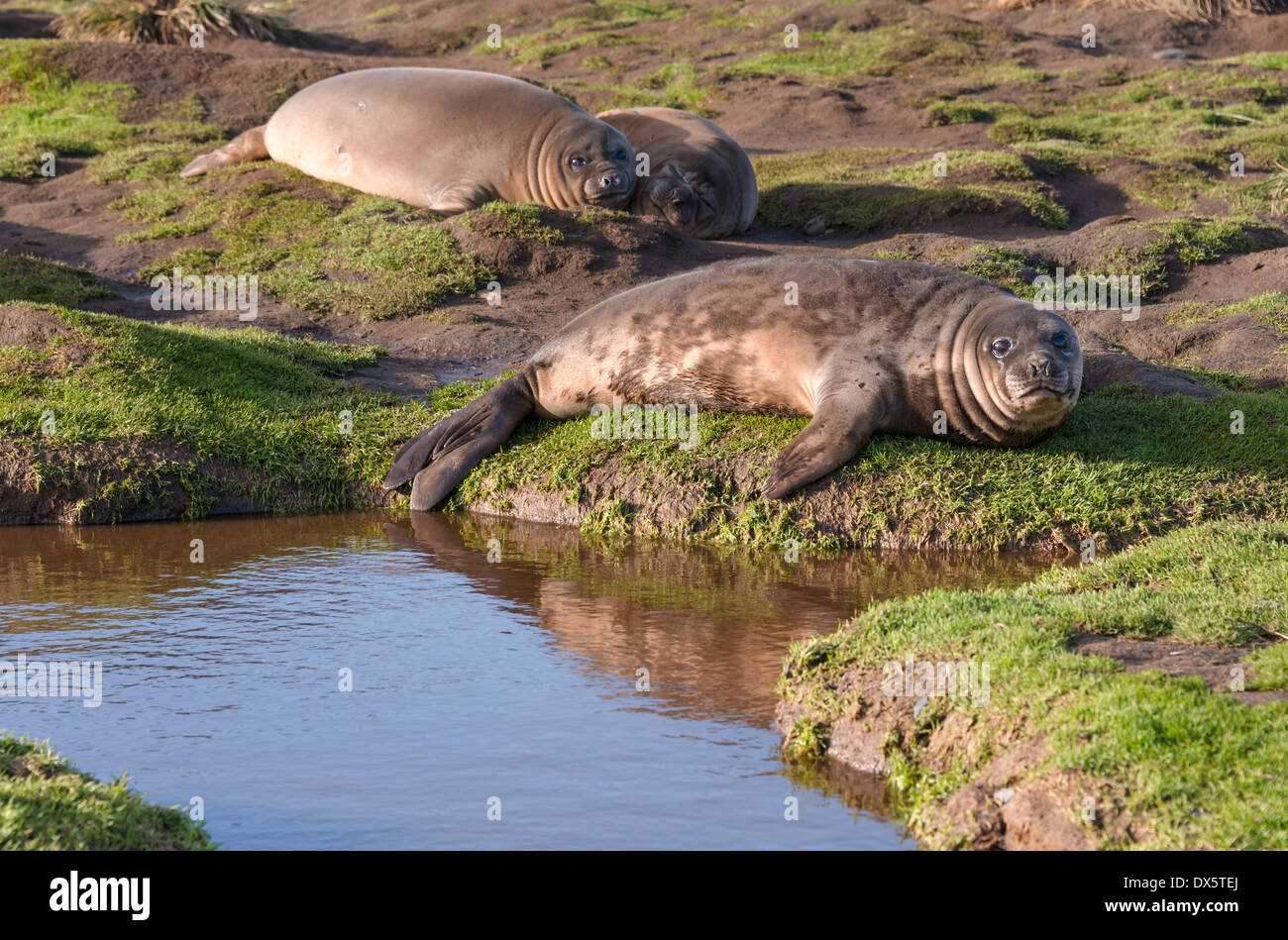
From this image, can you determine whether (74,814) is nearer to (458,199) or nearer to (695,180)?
(458,199)

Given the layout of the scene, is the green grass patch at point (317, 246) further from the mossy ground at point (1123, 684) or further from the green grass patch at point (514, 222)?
the mossy ground at point (1123, 684)

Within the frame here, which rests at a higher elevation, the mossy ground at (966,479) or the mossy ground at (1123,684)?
the mossy ground at (966,479)

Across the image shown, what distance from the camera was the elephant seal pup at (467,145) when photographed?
1434 cm

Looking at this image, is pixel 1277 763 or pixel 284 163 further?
pixel 284 163

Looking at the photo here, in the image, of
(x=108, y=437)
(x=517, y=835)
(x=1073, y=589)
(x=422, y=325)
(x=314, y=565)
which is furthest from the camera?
(x=422, y=325)

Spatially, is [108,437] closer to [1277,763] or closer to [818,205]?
[1277,763]

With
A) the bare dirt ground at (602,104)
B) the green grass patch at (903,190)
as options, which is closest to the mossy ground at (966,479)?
the bare dirt ground at (602,104)

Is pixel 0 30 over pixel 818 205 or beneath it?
over

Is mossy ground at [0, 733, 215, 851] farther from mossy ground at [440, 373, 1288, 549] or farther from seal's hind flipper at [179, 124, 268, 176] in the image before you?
seal's hind flipper at [179, 124, 268, 176]

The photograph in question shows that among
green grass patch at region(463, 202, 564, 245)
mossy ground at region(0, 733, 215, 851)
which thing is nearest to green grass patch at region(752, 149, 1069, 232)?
green grass patch at region(463, 202, 564, 245)

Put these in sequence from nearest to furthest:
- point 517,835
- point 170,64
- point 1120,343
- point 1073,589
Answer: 1. point 517,835
2. point 1073,589
3. point 1120,343
4. point 170,64
